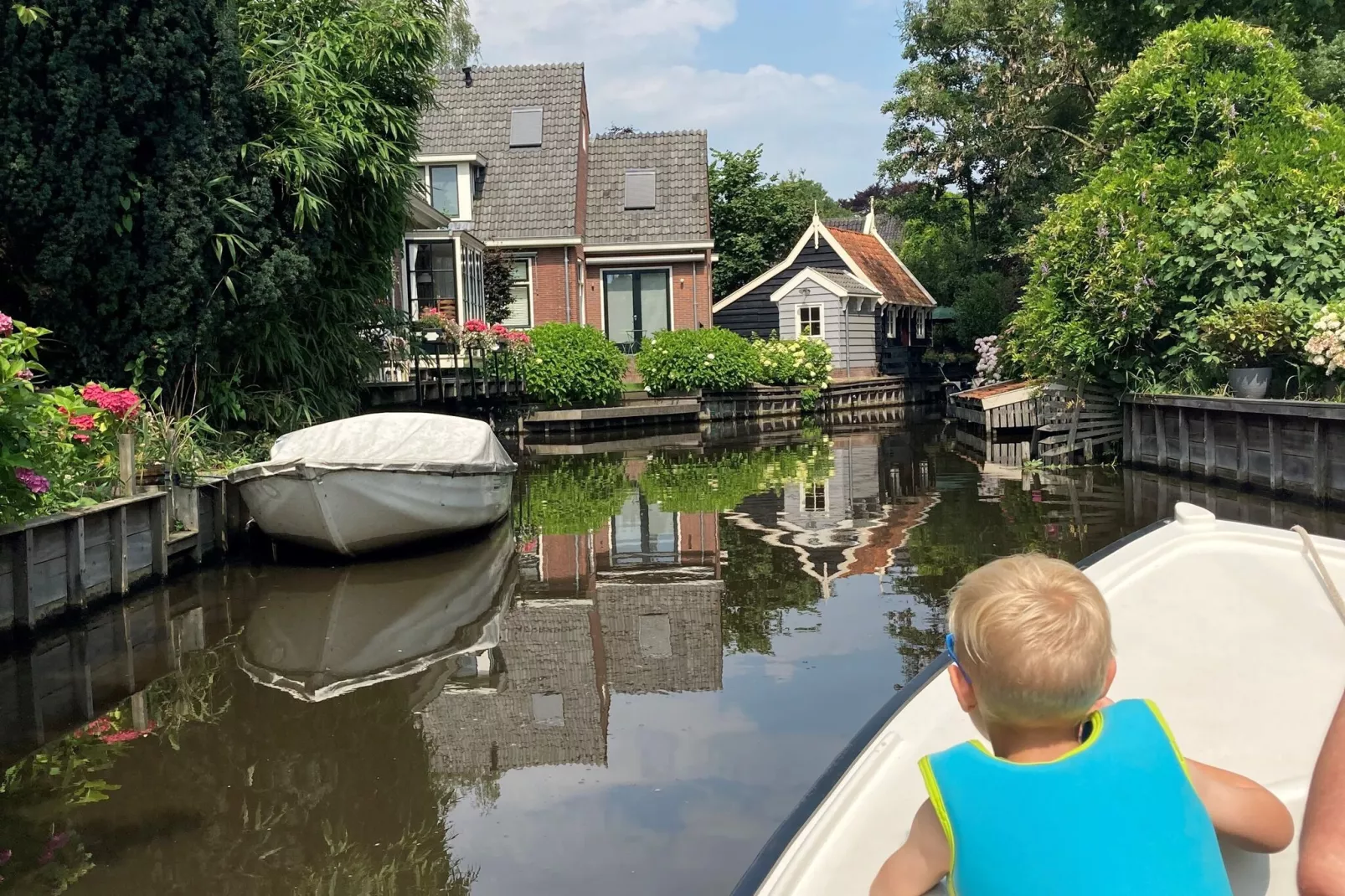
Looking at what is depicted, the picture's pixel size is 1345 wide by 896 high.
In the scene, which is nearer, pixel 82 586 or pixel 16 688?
pixel 16 688

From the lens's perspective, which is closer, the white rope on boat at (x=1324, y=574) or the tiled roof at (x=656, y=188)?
the white rope on boat at (x=1324, y=574)

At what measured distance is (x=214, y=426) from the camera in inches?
467

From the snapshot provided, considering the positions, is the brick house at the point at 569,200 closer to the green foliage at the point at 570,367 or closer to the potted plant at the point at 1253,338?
the green foliage at the point at 570,367

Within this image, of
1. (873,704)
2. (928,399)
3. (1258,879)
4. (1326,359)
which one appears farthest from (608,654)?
(928,399)

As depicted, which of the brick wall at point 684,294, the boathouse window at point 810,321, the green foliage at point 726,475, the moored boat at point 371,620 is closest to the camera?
the moored boat at point 371,620

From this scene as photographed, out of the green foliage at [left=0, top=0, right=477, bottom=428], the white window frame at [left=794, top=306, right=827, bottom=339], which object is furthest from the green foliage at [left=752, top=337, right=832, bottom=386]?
the green foliage at [left=0, top=0, right=477, bottom=428]

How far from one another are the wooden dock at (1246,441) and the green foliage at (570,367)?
44.1 ft

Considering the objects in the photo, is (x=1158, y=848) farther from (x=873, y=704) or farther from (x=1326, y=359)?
(x=1326, y=359)

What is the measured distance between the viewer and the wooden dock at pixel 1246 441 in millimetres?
11227

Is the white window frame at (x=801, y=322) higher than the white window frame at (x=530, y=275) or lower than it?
lower

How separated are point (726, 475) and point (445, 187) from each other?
1923 cm

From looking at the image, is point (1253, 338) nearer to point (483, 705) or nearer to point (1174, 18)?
point (1174, 18)

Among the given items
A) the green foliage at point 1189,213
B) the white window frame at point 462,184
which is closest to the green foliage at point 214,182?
the green foliage at point 1189,213

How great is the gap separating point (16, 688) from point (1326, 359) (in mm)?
11862
